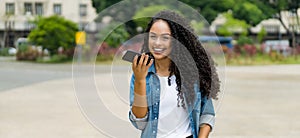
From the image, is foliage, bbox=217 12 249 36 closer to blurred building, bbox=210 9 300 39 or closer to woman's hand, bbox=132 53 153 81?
blurred building, bbox=210 9 300 39

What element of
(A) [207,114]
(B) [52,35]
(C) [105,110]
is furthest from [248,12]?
(C) [105,110]

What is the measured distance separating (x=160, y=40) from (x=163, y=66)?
153 mm

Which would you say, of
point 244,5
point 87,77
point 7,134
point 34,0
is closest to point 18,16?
point 34,0

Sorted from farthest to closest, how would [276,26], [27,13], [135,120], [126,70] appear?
[276,26], [27,13], [126,70], [135,120]

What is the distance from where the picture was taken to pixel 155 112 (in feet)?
6.01

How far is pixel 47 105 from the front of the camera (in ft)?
30.6

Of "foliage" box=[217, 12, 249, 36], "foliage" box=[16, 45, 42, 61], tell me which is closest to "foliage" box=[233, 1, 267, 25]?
"foliage" box=[217, 12, 249, 36]

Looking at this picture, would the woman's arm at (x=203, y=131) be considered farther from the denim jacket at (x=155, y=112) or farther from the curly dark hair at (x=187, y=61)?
the curly dark hair at (x=187, y=61)

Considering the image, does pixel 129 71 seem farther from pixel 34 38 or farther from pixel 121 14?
pixel 34 38

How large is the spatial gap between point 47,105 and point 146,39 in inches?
305

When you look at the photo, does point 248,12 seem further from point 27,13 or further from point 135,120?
point 135,120

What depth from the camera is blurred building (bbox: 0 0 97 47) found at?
39.9 m

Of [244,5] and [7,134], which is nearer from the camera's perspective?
[7,134]

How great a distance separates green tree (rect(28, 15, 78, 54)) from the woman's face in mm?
28431
